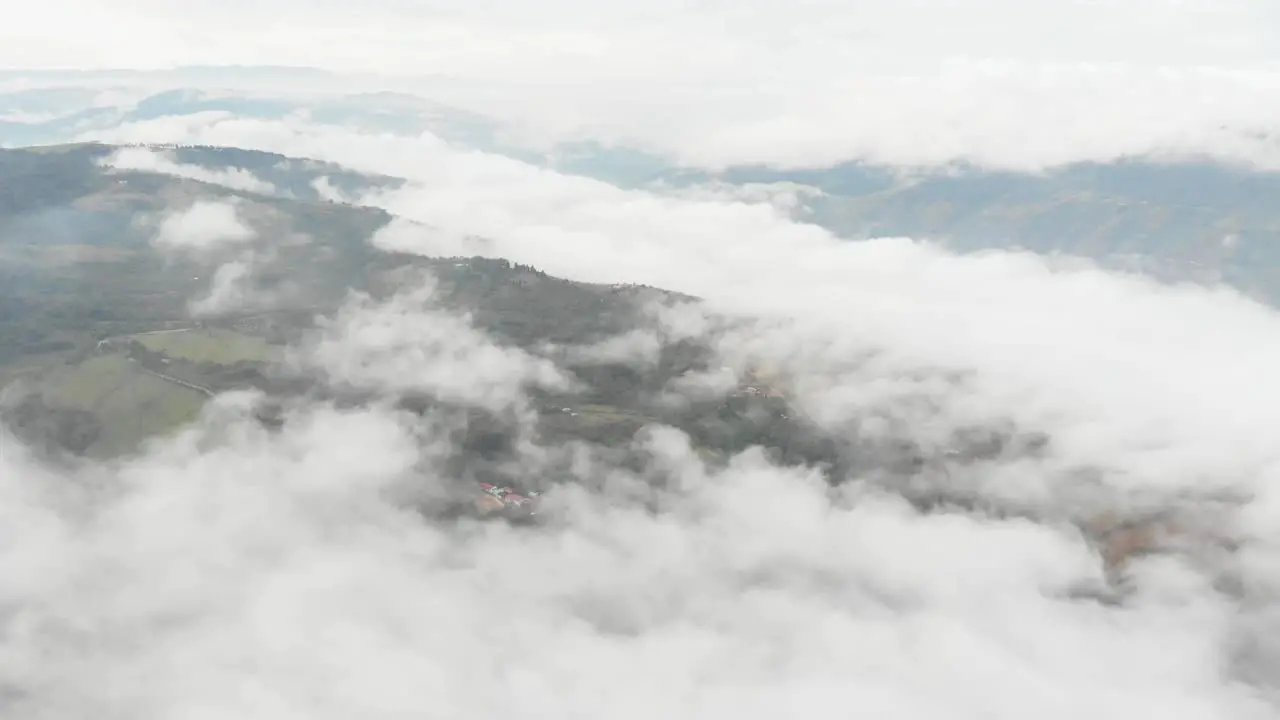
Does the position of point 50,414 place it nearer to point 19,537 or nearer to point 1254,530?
point 19,537

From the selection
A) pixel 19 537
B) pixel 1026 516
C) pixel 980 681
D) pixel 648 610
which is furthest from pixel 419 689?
pixel 1026 516

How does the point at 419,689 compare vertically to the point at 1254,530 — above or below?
below

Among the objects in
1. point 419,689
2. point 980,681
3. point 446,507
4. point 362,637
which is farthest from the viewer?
point 446,507

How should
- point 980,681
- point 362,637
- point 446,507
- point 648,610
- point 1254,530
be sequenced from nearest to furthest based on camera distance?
point 362,637 → point 980,681 → point 648,610 → point 446,507 → point 1254,530

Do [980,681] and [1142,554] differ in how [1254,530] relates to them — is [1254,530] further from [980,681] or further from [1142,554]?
[980,681]

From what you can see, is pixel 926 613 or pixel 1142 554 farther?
pixel 1142 554

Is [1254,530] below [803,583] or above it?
above

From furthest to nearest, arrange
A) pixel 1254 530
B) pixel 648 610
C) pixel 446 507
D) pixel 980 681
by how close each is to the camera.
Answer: pixel 1254 530, pixel 446 507, pixel 648 610, pixel 980 681

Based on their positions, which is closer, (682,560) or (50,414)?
(682,560)

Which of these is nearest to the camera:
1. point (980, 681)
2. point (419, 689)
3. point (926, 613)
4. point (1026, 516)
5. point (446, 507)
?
point (419, 689)

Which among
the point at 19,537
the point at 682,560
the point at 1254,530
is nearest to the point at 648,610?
the point at 682,560
